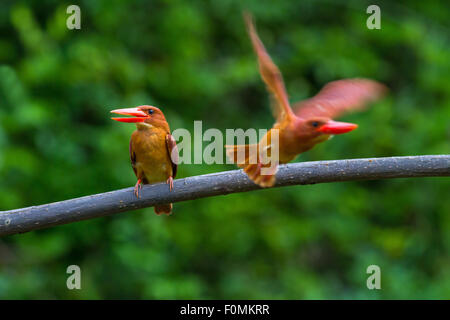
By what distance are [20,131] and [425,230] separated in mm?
2835

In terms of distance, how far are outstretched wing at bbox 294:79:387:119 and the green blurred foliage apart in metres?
1.63

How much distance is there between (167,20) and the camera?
408 centimetres

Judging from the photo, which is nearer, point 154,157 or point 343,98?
point 343,98

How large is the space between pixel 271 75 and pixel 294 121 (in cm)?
21

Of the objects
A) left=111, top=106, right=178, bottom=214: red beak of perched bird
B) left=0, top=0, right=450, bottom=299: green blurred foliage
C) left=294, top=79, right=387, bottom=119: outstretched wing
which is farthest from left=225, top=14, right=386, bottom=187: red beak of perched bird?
left=0, top=0, right=450, bottom=299: green blurred foliage

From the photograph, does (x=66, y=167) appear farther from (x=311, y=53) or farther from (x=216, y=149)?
(x=311, y=53)

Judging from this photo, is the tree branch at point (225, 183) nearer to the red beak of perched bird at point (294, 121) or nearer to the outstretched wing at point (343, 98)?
the red beak of perched bird at point (294, 121)

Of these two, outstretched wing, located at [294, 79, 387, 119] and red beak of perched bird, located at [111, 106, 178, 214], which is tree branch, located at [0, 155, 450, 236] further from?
red beak of perched bird, located at [111, 106, 178, 214]

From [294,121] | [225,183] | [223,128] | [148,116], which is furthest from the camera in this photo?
[223,128]

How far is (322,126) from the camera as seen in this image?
1.79 meters

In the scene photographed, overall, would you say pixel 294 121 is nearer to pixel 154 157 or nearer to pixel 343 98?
pixel 343 98

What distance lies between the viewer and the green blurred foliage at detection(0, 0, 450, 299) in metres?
3.62

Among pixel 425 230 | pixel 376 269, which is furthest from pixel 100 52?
pixel 425 230

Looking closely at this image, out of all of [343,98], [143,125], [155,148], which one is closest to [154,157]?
[155,148]
